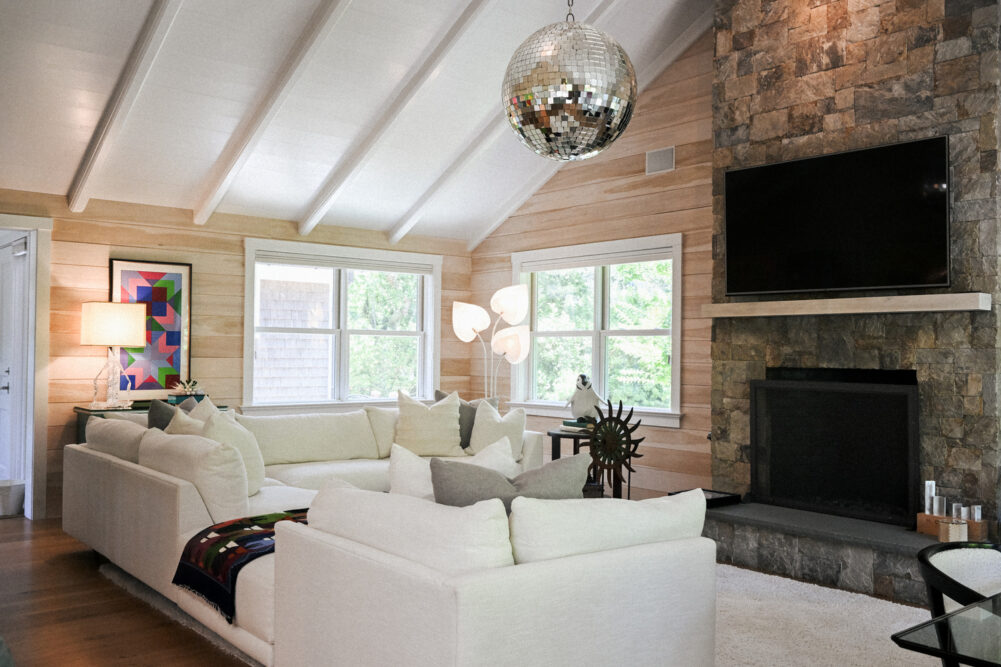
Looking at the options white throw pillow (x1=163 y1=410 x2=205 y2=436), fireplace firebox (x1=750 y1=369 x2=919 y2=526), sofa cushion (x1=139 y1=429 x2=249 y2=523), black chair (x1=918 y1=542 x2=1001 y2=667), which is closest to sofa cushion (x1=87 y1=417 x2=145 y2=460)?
white throw pillow (x1=163 y1=410 x2=205 y2=436)

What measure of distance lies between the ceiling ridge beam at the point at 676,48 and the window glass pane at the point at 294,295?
127 inches

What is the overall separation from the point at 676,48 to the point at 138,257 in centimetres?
441

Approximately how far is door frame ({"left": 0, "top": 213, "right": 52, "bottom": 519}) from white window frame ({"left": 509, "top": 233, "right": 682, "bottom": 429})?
3855mm

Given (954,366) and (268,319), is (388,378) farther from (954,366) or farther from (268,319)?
(954,366)

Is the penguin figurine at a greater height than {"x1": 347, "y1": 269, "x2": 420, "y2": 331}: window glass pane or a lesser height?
lesser

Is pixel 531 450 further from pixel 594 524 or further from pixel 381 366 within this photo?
pixel 594 524

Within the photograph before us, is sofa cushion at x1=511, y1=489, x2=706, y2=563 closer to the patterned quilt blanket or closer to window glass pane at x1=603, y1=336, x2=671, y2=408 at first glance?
the patterned quilt blanket

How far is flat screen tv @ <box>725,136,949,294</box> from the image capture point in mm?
4457

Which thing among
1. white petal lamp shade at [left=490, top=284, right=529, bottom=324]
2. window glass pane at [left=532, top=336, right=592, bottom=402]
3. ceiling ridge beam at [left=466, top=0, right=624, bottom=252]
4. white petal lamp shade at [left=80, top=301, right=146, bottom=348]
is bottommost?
window glass pane at [left=532, top=336, right=592, bottom=402]

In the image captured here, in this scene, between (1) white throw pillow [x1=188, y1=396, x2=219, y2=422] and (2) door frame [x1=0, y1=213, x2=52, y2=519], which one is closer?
(1) white throw pillow [x1=188, y1=396, x2=219, y2=422]

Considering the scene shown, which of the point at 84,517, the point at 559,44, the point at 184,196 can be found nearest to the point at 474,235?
the point at 184,196

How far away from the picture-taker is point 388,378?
803cm

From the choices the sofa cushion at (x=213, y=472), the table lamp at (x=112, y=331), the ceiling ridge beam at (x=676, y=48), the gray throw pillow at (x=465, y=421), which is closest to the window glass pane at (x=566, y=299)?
the gray throw pillow at (x=465, y=421)

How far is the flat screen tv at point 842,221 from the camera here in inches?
175
